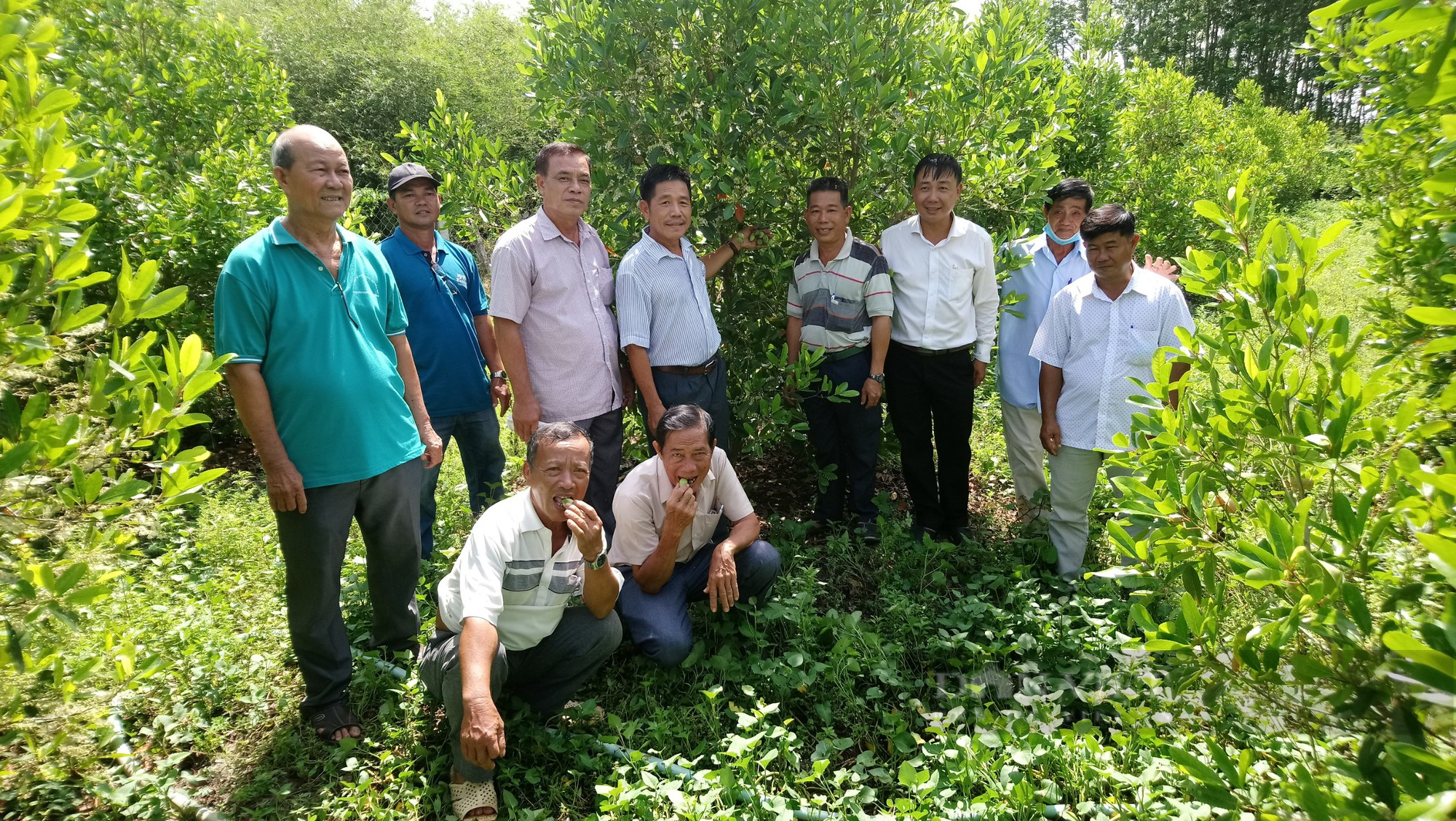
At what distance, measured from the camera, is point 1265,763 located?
2273 mm

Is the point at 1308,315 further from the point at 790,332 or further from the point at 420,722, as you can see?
the point at 420,722

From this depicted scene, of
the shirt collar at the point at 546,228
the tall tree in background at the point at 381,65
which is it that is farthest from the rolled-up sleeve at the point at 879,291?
the tall tree in background at the point at 381,65

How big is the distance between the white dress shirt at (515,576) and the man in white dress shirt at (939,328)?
6.80 ft

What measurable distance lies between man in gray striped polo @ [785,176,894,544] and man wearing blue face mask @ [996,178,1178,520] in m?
0.73

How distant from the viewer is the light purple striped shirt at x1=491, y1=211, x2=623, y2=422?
139 inches

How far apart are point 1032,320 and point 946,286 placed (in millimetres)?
621

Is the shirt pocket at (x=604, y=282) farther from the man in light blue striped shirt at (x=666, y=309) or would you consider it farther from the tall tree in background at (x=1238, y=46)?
the tall tree in background at (x=1238, y=46)

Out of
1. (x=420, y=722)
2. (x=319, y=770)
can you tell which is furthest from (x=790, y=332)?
(x=319, y=770)

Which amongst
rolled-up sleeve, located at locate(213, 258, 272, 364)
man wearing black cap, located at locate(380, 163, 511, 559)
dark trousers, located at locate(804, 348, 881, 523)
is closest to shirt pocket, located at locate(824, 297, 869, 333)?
dark trousers, located at locate(804, 348, 881, 523)

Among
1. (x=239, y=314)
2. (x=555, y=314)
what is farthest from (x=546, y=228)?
(x=239, y=314)

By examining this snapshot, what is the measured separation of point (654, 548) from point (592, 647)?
538 millimetres

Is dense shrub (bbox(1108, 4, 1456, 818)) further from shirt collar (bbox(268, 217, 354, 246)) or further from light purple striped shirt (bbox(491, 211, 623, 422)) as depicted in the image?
shirt collar (bbox(268, 217, 354, 246))

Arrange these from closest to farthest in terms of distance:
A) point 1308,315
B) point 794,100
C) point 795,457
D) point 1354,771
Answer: point 1354,771
point 1308,315
point 794,100
point 795,457

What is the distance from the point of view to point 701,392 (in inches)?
153
